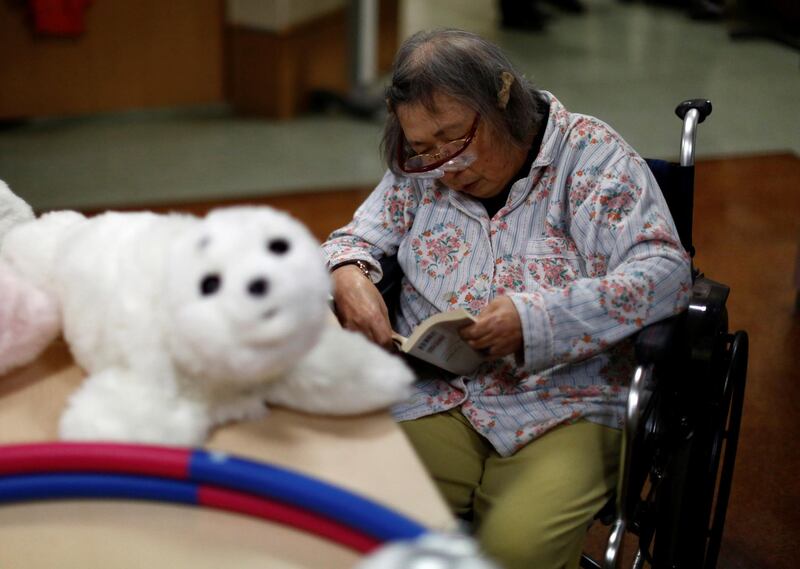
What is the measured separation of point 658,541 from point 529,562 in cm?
32

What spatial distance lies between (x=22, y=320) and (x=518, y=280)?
78 centimetres

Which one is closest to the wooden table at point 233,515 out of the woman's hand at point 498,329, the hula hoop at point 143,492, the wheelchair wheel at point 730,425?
the hula hoop at point 143,492

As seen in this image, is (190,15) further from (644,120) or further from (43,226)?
(43,226)

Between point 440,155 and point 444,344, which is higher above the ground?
point 440,155

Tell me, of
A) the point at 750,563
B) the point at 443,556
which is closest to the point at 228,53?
the point at 750,563

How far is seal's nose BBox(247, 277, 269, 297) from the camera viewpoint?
1006 mm

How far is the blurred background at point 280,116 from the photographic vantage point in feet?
12.1

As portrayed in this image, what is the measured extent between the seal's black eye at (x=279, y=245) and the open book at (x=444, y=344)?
0.40 metres

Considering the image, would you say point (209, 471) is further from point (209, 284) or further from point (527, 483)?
point (527, 483)

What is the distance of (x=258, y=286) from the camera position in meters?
1.01

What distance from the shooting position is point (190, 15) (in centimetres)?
443

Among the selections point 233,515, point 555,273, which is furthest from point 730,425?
point 233,515

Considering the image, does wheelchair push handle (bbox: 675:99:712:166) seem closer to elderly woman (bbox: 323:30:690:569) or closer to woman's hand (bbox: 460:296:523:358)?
elderly woman (bbox: 323:30:690:569)

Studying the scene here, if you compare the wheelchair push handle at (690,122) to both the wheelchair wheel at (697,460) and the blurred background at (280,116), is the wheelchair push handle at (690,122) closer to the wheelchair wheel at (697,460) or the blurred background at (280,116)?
the wheelchair wheel at (697,460)
